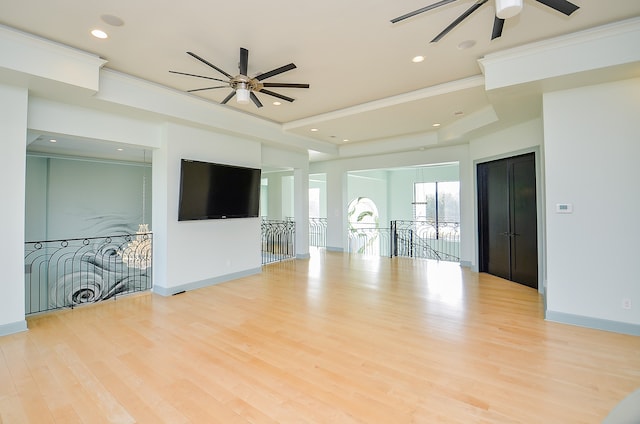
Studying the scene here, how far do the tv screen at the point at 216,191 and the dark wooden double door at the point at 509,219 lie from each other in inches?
201

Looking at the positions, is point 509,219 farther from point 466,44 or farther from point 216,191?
point 216,191

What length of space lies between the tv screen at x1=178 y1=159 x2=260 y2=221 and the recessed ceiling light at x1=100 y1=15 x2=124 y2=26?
2.37 m

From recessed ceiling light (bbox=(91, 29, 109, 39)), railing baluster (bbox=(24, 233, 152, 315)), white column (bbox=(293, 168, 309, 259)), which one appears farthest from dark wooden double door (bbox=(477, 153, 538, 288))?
railing baluster (bbox=(24, 233, 152, 315))

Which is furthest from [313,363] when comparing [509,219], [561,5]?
[509,219]

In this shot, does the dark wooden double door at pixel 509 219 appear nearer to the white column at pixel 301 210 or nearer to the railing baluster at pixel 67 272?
the white column at pixel 301 210

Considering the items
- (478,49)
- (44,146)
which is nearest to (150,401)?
(478,49)

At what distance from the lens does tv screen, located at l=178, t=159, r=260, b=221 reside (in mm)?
5234

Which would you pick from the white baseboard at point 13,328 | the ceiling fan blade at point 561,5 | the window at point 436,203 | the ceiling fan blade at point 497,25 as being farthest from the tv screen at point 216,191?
the window at point 436,203

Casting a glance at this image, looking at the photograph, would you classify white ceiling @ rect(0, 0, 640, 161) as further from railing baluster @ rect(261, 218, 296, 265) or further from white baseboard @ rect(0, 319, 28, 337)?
railing baluster @ rect(261, 218, 296, 265)

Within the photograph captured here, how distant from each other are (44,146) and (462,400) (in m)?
8.84

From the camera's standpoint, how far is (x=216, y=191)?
18.7ft

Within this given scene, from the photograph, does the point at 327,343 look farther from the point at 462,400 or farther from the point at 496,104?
the point at 496,104

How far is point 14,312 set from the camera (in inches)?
141

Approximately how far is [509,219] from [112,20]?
22.8 ft
